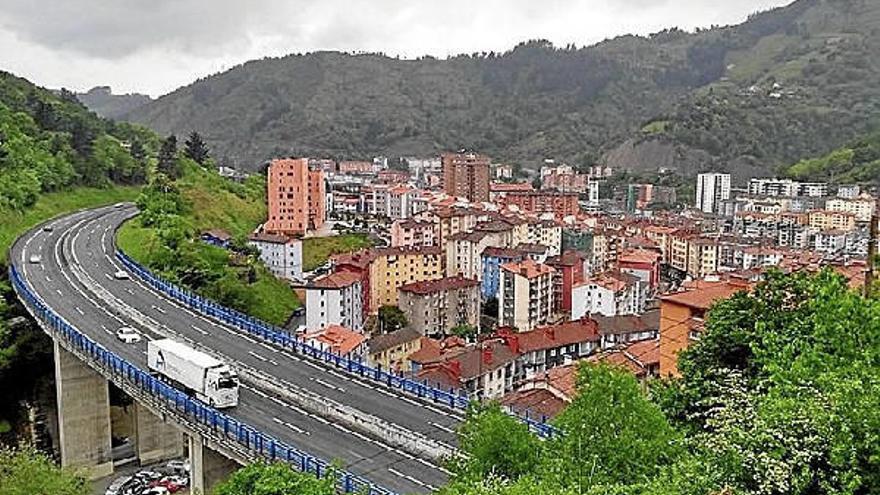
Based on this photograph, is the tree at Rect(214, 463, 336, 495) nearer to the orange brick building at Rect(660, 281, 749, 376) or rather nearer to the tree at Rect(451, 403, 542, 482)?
the tree at Rect(451, 403, 542, 482)

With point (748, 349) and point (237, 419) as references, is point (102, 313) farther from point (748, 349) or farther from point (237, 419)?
point (748, 349)

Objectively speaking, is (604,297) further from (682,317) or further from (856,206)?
(856,206)

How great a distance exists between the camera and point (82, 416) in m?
33.8

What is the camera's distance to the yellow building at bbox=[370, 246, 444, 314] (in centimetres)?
6450

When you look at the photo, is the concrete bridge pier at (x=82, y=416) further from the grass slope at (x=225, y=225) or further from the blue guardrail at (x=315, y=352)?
the grass slope at (x=225, y=225)

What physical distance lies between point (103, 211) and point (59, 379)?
37.5 meters

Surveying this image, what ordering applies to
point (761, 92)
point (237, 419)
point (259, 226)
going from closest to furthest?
1. point (237, 419)
2. point (259, 226)
3. point (761, 92)

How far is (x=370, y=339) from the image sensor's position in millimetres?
50375

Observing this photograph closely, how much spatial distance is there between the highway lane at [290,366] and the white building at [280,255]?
2389 cm

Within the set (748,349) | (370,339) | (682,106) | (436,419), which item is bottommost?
(370,339)

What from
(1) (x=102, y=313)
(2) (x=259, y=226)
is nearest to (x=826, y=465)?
(1) (x=102, y=313)

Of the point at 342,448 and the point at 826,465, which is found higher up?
the point at 826,465

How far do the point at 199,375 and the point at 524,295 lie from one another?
36.6 meters

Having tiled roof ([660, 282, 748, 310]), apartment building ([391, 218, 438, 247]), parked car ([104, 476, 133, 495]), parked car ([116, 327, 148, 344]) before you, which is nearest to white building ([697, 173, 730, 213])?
apartment building ([391, 218, 438, 247])
